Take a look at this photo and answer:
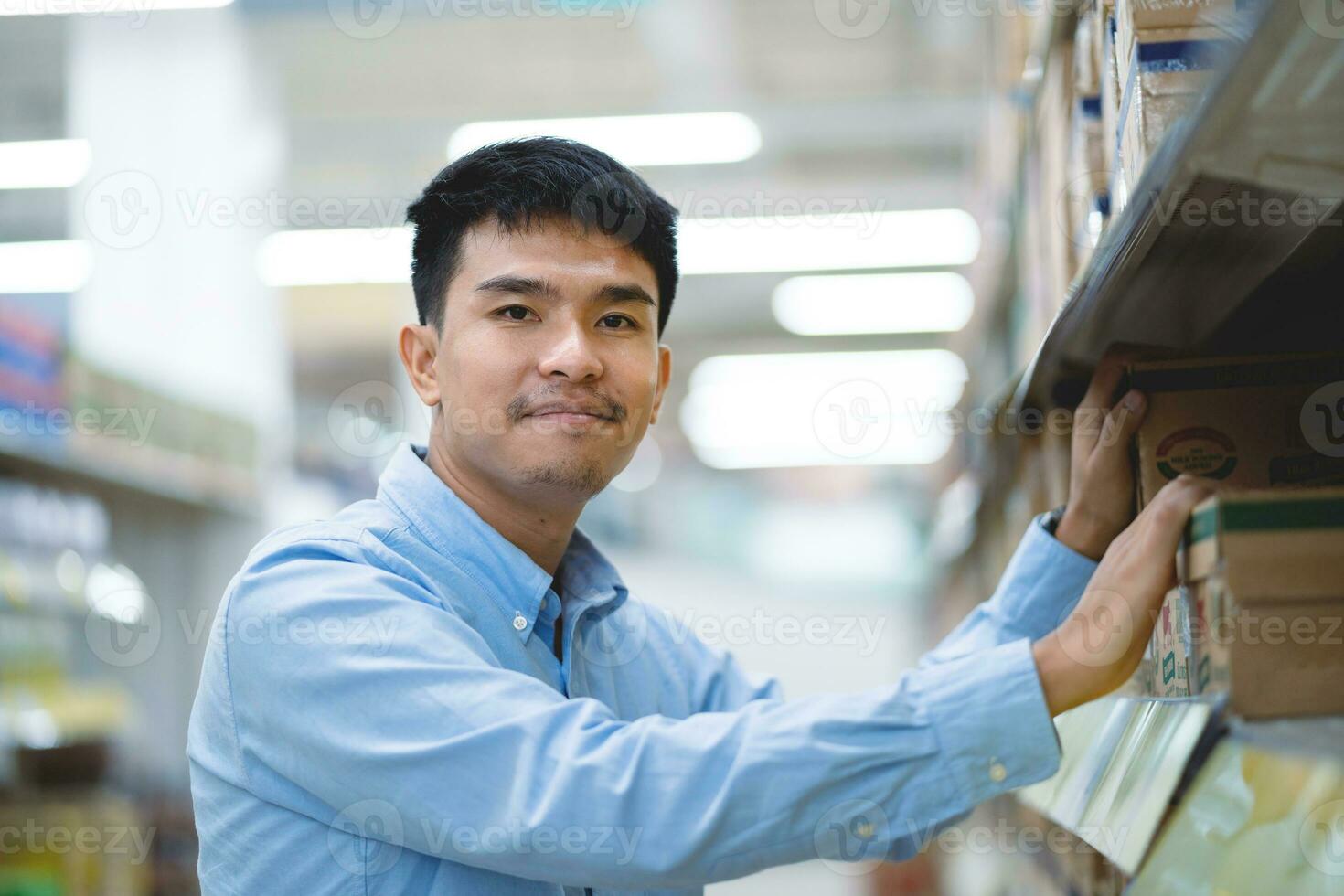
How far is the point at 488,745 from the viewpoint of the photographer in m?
1.14

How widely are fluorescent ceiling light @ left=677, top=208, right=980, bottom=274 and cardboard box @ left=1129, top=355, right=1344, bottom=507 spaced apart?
653 centimetres

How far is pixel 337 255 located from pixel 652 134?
2.49m

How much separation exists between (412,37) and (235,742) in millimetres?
5549

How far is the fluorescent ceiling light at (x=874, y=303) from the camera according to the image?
30.6 ft

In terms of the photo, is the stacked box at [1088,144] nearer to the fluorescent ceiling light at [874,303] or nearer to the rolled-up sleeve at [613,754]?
the rolled-up sleeve at [613,754]

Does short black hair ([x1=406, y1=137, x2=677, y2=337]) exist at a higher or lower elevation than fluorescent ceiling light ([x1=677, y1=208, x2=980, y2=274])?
lower

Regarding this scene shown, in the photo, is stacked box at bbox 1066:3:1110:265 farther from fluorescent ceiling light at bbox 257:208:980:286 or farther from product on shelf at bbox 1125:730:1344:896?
fluorescent ceiling light at bbox 257:208:980:286

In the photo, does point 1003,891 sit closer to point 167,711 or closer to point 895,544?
point 167,711

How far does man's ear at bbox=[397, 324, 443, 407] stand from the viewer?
1726mm

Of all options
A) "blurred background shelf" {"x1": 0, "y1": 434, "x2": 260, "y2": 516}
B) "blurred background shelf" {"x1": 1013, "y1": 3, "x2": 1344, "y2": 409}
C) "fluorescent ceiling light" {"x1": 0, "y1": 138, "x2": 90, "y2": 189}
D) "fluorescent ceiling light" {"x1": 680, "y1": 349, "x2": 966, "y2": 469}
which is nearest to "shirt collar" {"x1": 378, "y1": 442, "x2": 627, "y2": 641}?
"blurred background shelf" {"x1": 1013, "y1": 3, "x2": 1344, "y2": 409}

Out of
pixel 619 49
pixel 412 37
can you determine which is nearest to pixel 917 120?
pixel 619 49

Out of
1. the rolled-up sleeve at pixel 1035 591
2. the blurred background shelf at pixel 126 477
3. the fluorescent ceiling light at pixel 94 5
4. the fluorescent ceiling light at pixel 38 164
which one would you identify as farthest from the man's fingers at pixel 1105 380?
the fluorescent ceiling light at pixel 38 164

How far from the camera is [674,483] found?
15.5 m

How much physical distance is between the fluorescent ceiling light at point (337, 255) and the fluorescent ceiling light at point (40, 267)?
1.14m
